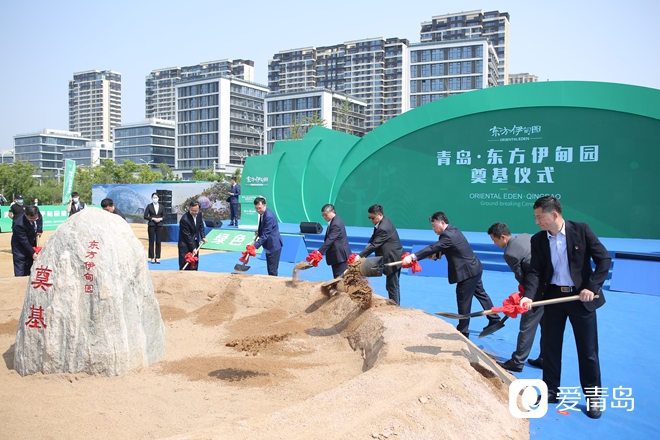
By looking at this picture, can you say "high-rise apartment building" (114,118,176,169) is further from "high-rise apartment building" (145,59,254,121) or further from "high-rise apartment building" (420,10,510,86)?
"high-rise apartment building" (420,10,510,86)

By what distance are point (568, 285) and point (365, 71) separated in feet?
330

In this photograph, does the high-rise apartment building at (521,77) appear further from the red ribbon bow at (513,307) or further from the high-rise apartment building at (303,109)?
the red ribbon bow at (513,307)

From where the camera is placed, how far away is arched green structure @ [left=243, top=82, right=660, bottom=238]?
1275 cm

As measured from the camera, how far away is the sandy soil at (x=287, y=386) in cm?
282

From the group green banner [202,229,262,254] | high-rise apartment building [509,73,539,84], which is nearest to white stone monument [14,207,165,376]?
green banner [202,229,262,254]

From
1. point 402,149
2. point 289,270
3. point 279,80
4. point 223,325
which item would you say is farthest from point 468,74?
point 223,325

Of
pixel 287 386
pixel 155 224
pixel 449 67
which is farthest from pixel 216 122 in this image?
pixel 287 386

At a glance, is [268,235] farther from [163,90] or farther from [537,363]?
[163,90]

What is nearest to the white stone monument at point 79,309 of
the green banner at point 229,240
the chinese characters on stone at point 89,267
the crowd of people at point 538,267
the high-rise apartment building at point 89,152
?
the chinese characters on stone at point 89,267

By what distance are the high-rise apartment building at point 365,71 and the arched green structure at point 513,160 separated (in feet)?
256

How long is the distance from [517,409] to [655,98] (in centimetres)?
1193

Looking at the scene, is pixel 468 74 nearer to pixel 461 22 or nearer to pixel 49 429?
pixel 461 22

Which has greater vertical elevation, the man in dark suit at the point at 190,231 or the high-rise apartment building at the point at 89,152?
the high-rise apartment building at the point at 89,152

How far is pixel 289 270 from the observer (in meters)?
11.4
